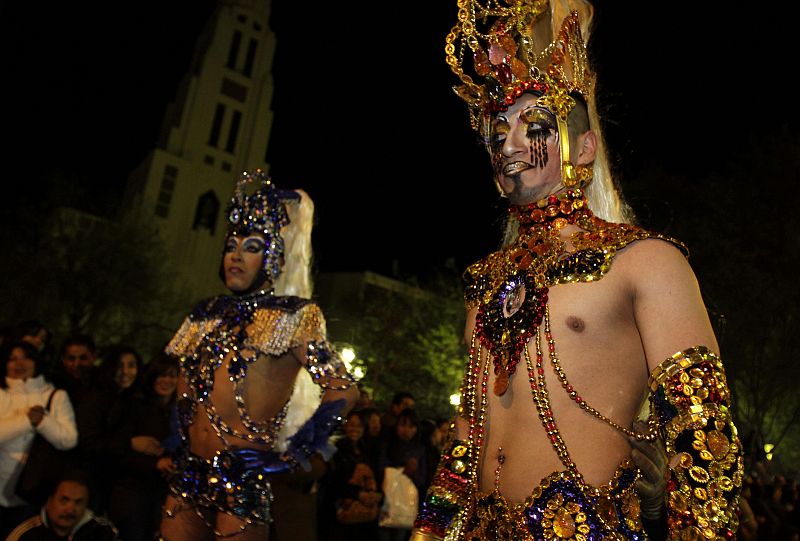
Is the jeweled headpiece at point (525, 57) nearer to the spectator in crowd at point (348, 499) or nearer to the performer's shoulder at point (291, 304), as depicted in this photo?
the performer's shoulder at point (291, 304)

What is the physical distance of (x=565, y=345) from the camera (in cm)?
217

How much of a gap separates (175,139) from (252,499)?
4561 centimetres

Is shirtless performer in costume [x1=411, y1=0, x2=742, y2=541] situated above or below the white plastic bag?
above

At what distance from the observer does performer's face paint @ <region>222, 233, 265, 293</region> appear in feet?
14.3

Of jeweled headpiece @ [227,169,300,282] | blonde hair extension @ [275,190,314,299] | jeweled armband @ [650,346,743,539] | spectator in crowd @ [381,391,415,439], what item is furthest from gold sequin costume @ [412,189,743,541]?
spectator in crowd @ [381,391,415,439]

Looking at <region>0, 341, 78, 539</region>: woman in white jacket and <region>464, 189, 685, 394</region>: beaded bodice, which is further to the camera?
<region>0, 341, 78, 539</region>: woman in white jacket

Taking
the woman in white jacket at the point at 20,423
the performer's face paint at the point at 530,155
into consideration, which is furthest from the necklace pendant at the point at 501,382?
the woman in white jacket at the point at 20,423

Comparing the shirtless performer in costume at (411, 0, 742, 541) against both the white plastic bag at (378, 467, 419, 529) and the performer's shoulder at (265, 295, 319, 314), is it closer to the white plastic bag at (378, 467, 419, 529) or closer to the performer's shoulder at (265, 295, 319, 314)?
the performer's shoulder at (265, 295, 319, 314)

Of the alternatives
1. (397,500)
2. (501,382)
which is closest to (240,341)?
(501,382)

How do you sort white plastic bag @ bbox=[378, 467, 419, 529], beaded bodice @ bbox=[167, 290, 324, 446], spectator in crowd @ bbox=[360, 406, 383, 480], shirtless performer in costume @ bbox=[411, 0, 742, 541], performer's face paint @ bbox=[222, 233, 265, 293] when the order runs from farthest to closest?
1. spectator in crowd @ bbox=[360, 406, 383, 480]
2. white plastic bag @ bbox=[378, 467, 419, 529]
3. performer's face paint @ bbox=[222, 233, 265, 293]
4. beaded bodice @ bbox=[167, 290, 324, 446]
5. shirtless performer in costume @ bbox=[411, 0, 742, 541]

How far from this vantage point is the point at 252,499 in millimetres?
3754

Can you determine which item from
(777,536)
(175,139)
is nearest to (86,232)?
(175,139)

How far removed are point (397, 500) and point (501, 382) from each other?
5.60m

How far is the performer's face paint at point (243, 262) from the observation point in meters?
4.37
